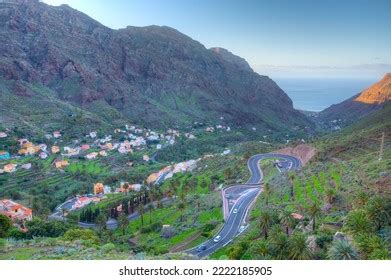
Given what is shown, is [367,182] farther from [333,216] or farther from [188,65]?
[188,65]

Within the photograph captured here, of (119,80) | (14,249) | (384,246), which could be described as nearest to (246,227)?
(384,246)

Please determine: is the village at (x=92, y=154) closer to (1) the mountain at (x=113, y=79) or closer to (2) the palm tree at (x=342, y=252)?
(1) the mountain at (x=113, y=79)

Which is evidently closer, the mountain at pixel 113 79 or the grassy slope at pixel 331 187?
the grassy slope at pixel 331 187

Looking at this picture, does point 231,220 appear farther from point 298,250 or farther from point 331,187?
point 298,250

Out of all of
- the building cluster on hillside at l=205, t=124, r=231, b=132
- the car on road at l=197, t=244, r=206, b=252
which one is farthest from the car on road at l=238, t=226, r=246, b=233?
the building cluster on hillside at l=205, t=124, r=231, b=132

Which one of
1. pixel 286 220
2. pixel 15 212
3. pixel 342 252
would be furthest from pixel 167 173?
pixel 342 252

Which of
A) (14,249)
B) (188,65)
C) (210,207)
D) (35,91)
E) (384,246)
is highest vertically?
(188,65)

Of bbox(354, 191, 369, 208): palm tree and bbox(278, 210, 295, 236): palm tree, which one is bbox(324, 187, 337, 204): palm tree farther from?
bbox(278, 210, 295, 236): palm tree

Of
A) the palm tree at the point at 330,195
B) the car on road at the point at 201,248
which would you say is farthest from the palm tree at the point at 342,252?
the car on road at the point at 201,248
